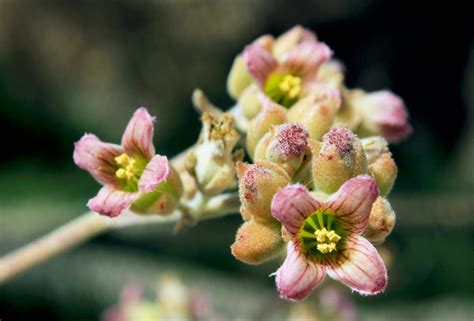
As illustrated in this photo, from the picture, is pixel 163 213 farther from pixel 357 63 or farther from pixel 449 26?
pixel 449 26

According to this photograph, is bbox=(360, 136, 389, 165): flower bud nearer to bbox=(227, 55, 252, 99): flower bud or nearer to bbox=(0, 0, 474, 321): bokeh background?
bbox=(227, 55, 252, 99): flower bud

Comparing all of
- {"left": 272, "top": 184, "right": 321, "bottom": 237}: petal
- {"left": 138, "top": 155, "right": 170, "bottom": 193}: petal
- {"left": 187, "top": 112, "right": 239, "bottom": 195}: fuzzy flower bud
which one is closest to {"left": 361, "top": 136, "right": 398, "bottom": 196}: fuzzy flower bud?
{"left": 272, "top": 184, "right": 321, "bottom": 237}: petal

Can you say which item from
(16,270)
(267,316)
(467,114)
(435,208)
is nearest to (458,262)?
(435,208)

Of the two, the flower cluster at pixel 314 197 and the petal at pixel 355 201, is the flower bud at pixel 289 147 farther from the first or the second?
the petal at pixel 355 201

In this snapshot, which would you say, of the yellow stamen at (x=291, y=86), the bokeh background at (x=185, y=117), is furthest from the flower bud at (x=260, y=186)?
the bokeh background at (x=185, y=117)

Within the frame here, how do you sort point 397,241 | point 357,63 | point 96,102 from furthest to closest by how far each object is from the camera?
1. point 357,63
2. point 96,102
3. point 397,241

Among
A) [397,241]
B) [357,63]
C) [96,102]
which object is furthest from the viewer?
[357,63]

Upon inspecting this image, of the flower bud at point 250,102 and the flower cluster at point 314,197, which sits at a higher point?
the flower bud at point 250,102
